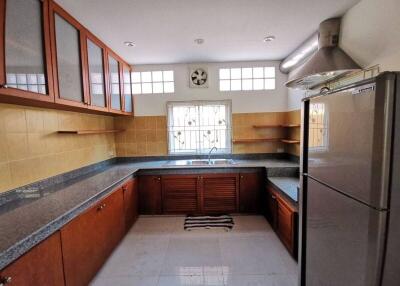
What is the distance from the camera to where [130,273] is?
1.96 m

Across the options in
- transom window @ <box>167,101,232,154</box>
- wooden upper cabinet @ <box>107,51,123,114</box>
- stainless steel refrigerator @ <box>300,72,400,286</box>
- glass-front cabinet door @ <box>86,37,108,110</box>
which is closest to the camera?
stainless steel refrigerator @ <box>300,72,400,286</box>

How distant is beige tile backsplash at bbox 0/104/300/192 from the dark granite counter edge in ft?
2.01

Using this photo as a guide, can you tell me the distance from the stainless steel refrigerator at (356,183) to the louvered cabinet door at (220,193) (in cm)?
173

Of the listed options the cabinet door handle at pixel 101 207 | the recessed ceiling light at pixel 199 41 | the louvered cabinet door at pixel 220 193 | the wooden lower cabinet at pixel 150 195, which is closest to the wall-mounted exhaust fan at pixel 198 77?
the recessed ceiling light at pixel 199 41

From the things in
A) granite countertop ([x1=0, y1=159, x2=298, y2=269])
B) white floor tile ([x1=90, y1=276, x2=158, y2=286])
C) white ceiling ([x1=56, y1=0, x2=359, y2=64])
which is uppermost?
white ceiling ([x1=56, y1=0, x2=359, y2=64])

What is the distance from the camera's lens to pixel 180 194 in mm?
3080

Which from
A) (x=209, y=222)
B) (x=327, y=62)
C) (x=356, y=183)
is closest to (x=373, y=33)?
(x=327, y=62)

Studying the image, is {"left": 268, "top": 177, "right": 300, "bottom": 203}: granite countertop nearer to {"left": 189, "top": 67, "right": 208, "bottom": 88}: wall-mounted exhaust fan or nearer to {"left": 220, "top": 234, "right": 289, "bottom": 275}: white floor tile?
{"left": 220, "top": 234, "right": 289, "bottom": 275}: white floor tile

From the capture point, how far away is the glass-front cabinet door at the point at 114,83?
2709 mm

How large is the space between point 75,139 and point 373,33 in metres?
3.09

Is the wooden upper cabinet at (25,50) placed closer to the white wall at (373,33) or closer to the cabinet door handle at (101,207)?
the cabinet door handle at (101,207)

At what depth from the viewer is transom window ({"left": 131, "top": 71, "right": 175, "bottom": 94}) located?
3.54 meters

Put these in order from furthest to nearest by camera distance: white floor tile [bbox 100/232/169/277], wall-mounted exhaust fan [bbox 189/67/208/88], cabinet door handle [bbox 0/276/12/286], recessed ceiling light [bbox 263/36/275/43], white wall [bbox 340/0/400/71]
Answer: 1. wall-mounted exhaust fan [bbox 189/67/208/88]
2. recessed ceiling light [bbox 263/36/275/43]
3. white floor tile [bbox 100/232/169/277]
4. white wall [bbox 340/0/400/71]
5. cabinet door handle [bbox 0/276/12/286]

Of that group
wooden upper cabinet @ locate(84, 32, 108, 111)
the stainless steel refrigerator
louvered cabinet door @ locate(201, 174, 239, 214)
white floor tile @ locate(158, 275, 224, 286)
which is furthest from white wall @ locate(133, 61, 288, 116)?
white floor tile @ locate(158, 275, 224, 286)
